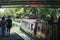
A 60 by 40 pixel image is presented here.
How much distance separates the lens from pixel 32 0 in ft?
32.9

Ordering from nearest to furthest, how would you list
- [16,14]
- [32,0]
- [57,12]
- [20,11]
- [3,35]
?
[32,0] → [3,35] → [57,12] → [20,11] → [16,14]

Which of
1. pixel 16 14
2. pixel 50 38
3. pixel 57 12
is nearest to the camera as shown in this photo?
pixel 50 38

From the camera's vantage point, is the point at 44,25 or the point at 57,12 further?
the point at 57,12

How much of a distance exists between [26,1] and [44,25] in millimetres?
5431

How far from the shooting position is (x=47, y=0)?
1004cm

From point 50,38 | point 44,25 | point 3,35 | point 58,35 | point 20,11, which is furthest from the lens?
point 20,11

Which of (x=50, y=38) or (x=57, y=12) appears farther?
(x=57, y=12)

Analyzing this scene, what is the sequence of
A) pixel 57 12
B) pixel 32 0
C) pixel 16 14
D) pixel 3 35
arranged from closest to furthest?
pixel 32 0 → pixel 3 35 → pixel 57 12 → pixel 16 14

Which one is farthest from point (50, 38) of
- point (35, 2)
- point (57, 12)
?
point (57, 12)

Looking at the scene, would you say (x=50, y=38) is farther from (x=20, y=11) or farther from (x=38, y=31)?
(x=20, y=11)

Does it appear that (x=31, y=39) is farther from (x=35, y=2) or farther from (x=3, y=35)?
(x=35, y=2)

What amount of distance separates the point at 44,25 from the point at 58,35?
3001 millimetres

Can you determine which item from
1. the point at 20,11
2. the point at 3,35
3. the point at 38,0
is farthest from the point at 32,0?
the point at 20,11

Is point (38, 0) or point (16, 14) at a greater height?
point (38, 0)
